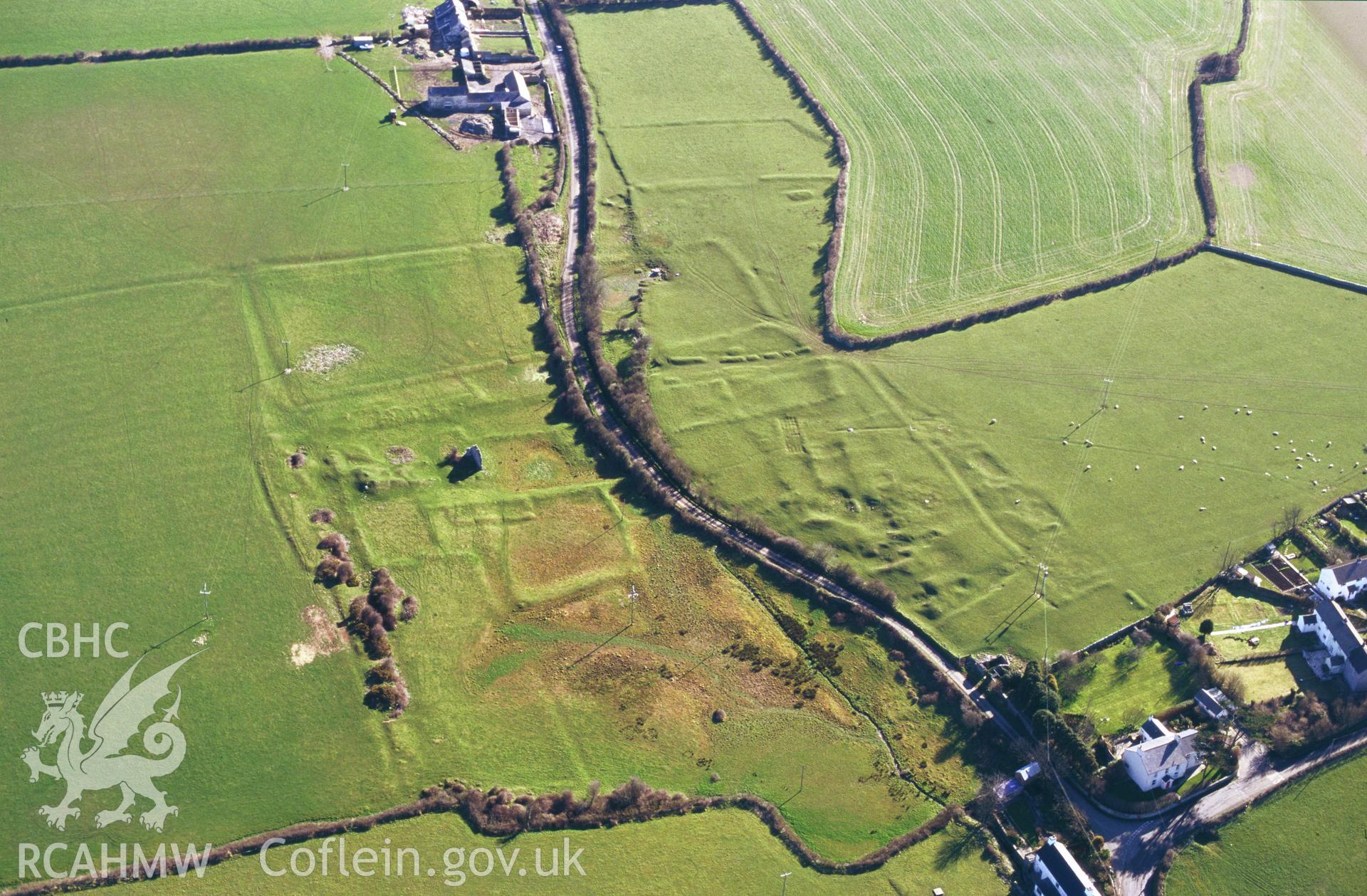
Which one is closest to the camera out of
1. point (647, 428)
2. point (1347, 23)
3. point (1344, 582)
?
point (1344, 582)

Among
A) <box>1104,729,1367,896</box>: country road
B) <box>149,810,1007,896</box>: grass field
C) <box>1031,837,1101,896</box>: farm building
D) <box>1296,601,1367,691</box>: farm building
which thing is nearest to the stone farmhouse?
<box>149,810,1007,896</box>: grass field

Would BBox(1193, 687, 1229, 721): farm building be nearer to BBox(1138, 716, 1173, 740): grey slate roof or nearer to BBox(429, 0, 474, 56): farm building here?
BBox(1138, 716, 1173, 740): grey slate roof

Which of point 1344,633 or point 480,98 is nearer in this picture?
point 1344,633

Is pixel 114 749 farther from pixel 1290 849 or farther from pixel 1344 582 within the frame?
pixel 1344 582

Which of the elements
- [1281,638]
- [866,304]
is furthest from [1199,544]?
[866,304]

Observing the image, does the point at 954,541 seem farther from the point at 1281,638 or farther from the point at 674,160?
the point at 674,160

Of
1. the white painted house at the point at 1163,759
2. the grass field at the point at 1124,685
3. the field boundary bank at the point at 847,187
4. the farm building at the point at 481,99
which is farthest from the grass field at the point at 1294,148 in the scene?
the farm building at the point at 481,99

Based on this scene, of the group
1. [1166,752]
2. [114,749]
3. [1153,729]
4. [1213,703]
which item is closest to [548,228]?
[114,749]
